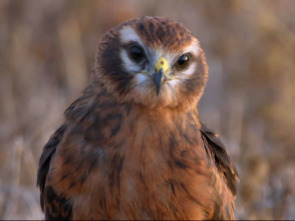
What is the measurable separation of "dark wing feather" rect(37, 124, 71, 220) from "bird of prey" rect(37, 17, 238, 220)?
0.01 m

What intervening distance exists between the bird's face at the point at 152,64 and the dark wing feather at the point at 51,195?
589 millimetres

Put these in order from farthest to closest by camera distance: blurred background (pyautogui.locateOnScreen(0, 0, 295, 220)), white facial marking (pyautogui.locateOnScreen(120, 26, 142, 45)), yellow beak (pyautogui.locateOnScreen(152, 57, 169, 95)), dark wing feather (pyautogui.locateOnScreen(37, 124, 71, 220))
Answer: blurred background (pyautogui.locateOnScreen(0, 0, 295, 220)) → dark wing feather (pyautogui.locateOnScreen(37, 124, 71, 220)) → white facial marking (pyautogui.locateOnScreen(120, 26, 142, 45)) → yellow beak (pyautogui.locateOnScreen(152, 57, 169, 95))

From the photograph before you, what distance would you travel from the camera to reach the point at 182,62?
493 centimetres

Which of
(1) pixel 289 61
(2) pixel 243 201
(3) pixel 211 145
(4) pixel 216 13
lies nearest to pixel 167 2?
(4) pixel 216 13

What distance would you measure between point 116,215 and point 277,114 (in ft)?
15.7

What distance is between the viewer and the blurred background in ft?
27.1

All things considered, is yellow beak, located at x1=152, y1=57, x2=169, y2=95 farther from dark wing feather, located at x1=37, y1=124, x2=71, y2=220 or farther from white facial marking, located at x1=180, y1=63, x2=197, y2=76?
dark wing feather, located at x1=37, y1=124, x2=71, y2=220

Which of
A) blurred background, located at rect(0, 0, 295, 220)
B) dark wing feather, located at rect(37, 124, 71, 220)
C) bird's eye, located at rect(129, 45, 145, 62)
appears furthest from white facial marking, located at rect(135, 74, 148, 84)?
blurred background, located at rect(0, 0, 295, 220)

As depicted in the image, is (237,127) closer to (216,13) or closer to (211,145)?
(216,13)

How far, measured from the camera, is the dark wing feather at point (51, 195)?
4973mm

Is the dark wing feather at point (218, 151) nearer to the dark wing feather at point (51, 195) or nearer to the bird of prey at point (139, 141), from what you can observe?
the bird of prey at point (139, 141)

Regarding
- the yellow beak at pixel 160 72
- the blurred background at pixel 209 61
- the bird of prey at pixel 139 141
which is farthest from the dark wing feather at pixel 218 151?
the blurred background at pixel 209 61

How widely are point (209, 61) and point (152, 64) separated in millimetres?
6119

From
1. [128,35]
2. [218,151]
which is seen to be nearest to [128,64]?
[128,35]
